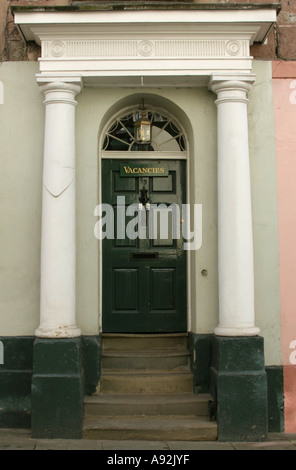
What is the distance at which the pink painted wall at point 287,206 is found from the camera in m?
6.99

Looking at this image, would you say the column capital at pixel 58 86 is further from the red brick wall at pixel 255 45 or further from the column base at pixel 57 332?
the column base at pixel 57 332

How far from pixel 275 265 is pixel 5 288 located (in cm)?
329

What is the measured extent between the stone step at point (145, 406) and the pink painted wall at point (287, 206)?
109 centimetres

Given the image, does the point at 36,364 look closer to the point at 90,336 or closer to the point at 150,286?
the point at 90,336

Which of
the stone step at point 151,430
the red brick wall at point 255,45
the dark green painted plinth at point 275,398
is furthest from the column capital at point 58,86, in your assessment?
the dark green painted plinth at point 275,398

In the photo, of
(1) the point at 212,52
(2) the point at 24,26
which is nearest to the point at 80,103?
(2) the point at 24,26

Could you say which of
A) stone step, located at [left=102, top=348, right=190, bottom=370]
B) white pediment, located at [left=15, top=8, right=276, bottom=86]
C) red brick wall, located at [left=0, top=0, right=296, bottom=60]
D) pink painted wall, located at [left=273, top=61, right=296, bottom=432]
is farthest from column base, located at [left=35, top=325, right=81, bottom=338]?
red brick wall, located at [left=0, top=0, right=296, bottom=60]

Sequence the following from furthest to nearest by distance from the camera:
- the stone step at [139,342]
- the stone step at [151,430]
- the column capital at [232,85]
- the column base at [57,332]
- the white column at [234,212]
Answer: the stone step at [139,342]
the column capital at [232,85]
the white column at [234,212]
the column base at [57,332]
the stone step at [151,430]

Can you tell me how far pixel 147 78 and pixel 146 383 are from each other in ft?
12.1

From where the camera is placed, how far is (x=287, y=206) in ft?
23.4

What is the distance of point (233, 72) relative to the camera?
6.81 metres

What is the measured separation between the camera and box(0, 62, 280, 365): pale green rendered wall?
23.0ft

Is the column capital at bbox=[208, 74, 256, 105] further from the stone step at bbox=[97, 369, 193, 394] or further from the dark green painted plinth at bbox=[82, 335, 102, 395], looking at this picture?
the stone step at bbox=[97, 369, 193, 394]

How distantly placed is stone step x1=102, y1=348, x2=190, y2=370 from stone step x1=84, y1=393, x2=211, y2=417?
19.6 inches
